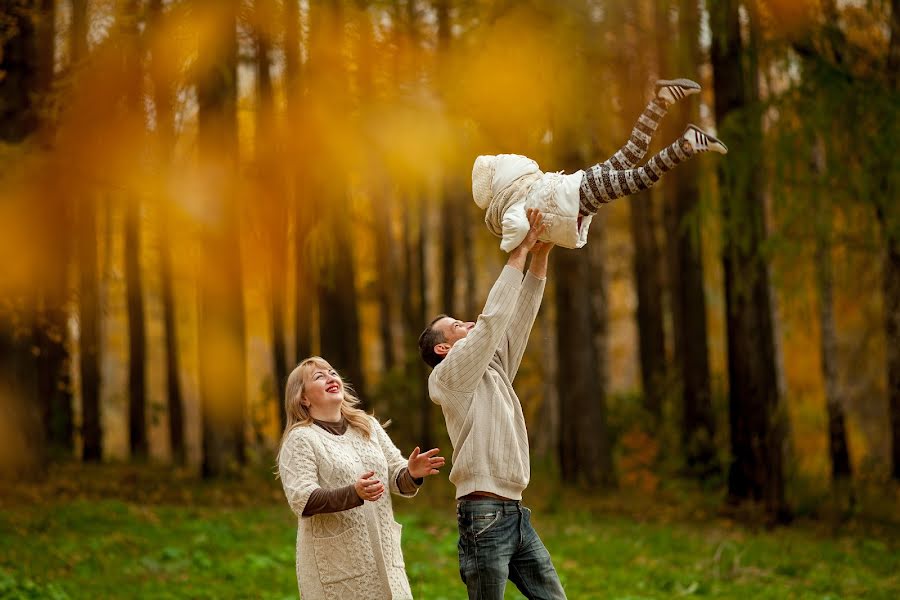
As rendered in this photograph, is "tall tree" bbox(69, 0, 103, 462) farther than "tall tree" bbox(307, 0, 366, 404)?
Yes

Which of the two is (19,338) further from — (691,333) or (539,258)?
(691,333)

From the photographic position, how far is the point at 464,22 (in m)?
11.9

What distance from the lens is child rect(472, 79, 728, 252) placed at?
413 centimetres

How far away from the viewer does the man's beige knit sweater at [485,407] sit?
432cm

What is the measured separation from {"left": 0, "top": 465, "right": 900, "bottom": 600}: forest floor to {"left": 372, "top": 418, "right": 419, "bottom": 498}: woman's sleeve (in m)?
3.10

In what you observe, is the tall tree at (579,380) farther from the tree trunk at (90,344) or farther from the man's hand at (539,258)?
the man's hand at (539,258)

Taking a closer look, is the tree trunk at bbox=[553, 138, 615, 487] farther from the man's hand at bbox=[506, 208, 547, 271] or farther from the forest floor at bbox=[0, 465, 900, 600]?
the man's hand at bbox=[506, 208, 547, 271]

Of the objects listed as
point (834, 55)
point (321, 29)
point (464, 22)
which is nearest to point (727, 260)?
point (834, 55)

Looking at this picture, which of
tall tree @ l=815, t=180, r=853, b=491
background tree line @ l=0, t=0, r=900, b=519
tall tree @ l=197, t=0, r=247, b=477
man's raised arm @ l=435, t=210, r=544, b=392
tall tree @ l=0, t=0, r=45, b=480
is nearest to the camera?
man's raised arm @ l=435, t=210, r=544, b=392

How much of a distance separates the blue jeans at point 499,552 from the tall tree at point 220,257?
6.48 metres

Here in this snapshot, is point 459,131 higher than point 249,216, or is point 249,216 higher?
point 459,131

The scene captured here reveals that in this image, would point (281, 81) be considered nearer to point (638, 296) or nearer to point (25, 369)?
point (25, 369)

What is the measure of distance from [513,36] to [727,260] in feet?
11.3


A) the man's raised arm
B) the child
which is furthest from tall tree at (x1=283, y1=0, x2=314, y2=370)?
the man's raised arm
